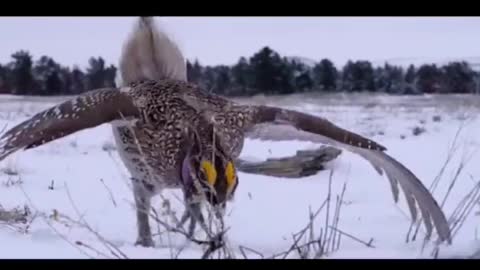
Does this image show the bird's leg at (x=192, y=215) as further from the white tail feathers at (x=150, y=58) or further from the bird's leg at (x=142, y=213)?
the white tail feathers at (x=150, y=58)

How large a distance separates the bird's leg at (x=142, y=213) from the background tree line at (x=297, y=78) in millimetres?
395

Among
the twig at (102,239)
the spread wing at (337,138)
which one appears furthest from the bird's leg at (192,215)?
the spread wing at (337,138)

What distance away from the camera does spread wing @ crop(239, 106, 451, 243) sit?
11.6ft

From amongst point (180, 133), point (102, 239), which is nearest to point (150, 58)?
point (180, 133)

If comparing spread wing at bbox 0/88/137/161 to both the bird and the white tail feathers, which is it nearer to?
the bird

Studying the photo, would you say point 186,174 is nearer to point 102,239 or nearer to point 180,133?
point 180,133

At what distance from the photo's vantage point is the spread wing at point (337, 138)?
355 cm

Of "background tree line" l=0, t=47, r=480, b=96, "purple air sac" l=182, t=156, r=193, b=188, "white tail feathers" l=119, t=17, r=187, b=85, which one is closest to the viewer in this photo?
"purple air sac" l=182, t=156, r=193, b=188

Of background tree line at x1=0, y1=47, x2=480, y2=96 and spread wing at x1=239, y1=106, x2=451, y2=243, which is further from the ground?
background tree line at x1=0, y1=47, x2=480, y2=96

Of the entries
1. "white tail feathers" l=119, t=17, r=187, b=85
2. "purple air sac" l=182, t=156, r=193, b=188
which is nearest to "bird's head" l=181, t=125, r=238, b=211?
"purple air sac" l=182, t=156, r=193, b=188

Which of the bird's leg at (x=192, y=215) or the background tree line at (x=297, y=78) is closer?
the bird's leg at (x=192, y=215)

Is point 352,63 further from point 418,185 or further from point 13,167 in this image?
point 13,167

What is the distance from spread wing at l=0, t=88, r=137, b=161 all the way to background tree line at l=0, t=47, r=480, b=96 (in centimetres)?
20

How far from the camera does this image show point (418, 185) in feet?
11.8
